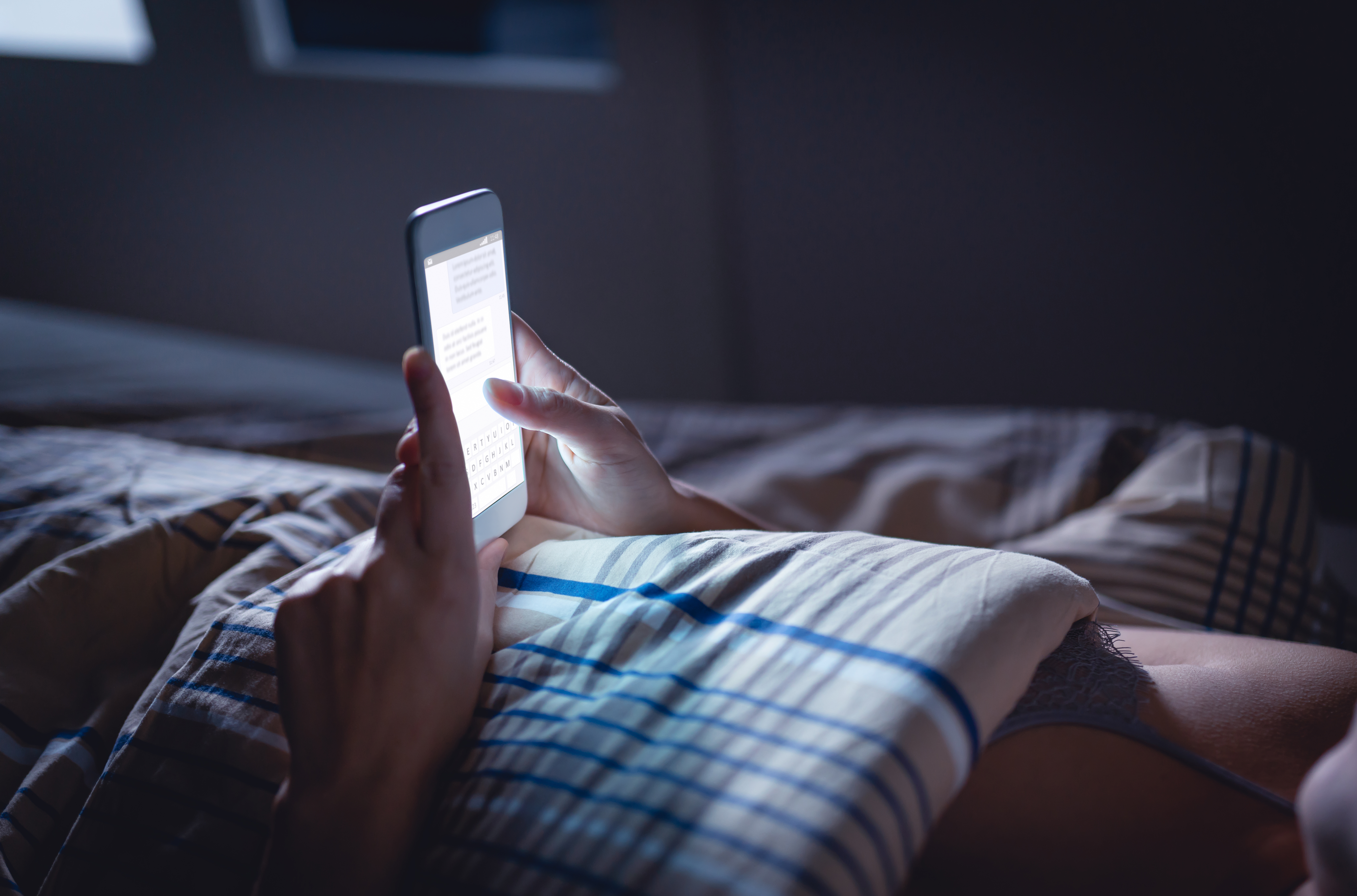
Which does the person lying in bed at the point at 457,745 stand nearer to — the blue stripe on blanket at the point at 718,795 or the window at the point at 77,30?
the blue stripe on blanket at the point at 718,795

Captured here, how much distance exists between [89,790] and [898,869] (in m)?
0.49

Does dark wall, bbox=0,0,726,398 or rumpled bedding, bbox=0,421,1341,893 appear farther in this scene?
dark wall, bbox=0,0,726,398

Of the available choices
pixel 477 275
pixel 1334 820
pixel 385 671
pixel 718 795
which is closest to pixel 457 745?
pixel 385 671

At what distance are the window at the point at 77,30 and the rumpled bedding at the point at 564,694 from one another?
0.50m

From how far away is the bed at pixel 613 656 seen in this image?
0.38m

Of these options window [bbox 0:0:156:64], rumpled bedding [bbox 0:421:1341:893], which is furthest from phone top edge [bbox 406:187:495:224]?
window [bbox 0:0:156:64]

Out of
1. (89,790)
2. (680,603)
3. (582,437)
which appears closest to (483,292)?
(582,437)

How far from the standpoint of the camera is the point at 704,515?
0.71 metres

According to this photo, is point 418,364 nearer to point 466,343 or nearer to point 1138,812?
point 466,343

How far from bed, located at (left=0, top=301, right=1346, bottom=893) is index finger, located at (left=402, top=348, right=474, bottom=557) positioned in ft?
0.27

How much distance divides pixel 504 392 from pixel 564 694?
0.20 metres

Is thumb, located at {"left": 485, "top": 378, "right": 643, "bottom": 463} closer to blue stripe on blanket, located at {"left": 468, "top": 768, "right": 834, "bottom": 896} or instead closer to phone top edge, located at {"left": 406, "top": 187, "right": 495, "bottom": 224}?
phone top edge, located at {"left": 406, "top": 187, "right": 495, "bottom": 224}

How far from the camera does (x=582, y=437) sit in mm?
597

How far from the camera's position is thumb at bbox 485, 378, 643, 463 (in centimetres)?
55
